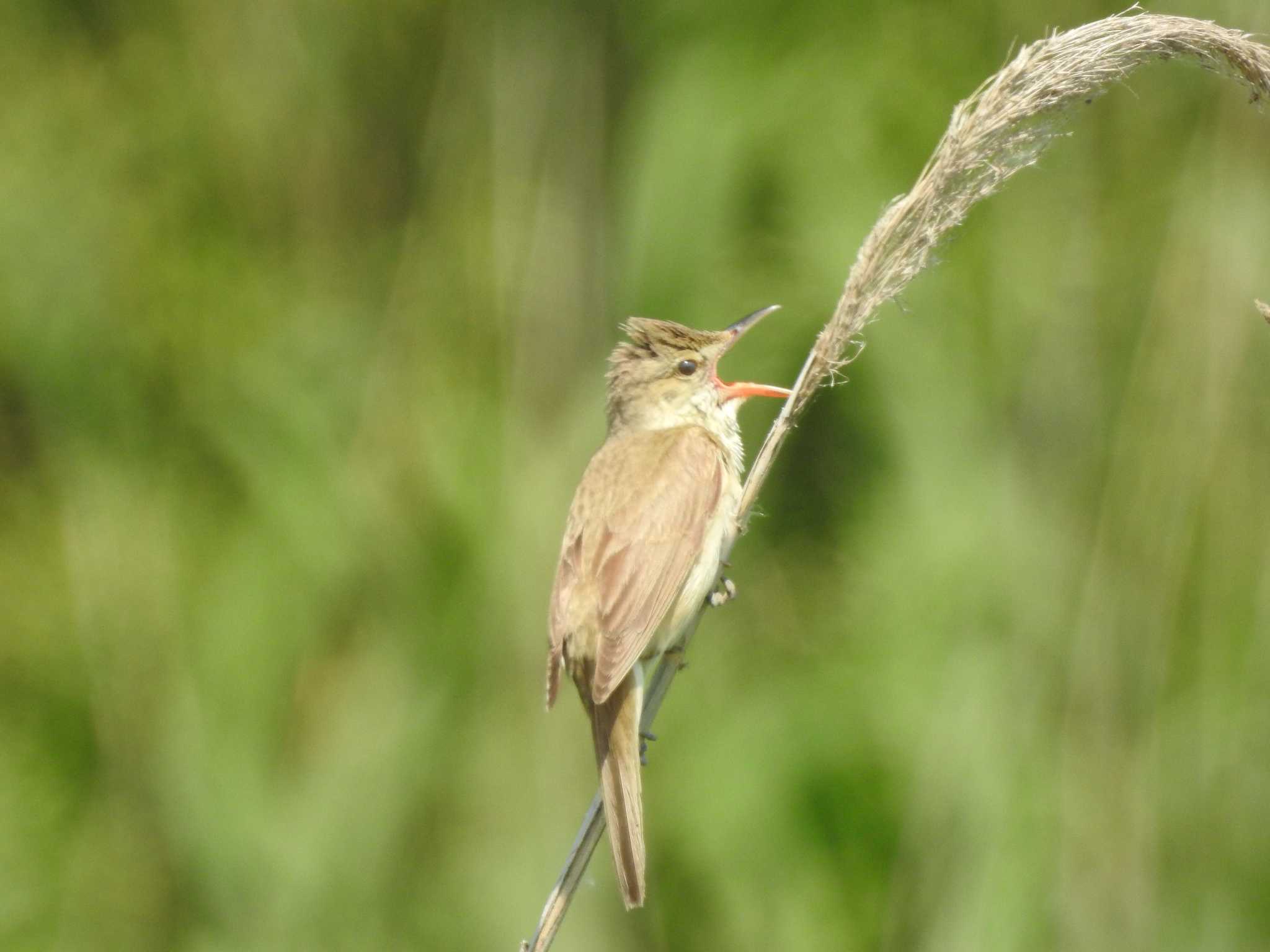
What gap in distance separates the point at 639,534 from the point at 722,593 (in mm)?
377

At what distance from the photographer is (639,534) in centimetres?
341

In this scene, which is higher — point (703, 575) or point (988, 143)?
point (988, 143)

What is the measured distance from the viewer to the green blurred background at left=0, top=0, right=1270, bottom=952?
138 inches

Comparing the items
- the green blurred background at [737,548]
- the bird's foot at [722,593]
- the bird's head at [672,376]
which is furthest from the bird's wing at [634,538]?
the green blurred background at [737,548]

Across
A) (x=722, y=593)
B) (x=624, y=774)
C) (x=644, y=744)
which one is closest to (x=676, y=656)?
(x=624, y=774)

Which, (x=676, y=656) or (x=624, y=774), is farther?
(x=676, y=656)

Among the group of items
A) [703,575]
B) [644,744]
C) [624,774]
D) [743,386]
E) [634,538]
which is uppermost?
[743,386]

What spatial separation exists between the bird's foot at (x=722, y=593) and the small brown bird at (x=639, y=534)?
0.06 m

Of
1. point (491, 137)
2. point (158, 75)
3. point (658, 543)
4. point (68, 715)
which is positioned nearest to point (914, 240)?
A: point (658, 543)

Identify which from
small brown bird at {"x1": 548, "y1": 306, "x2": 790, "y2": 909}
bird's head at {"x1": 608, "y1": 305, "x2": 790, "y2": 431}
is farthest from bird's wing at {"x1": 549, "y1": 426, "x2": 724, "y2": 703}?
bird's head at {"x1": 608, "y1": 305, "x2": 790, "y2": 431}

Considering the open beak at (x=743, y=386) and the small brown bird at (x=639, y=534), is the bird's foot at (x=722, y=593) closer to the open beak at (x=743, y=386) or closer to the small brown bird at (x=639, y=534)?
the small brown bird at (x=639, y=534)

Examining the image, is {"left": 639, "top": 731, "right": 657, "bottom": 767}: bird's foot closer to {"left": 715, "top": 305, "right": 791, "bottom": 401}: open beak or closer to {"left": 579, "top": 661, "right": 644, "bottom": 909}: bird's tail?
{"left": 579, "top": 661, "right": 644, "bottom": 909}: bird's tail

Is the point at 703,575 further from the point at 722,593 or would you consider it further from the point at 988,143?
the point at 988,143

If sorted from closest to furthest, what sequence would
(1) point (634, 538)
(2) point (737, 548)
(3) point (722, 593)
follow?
(1) point (634, 538), (3) point (722, 593), (2) point (737, 548)
